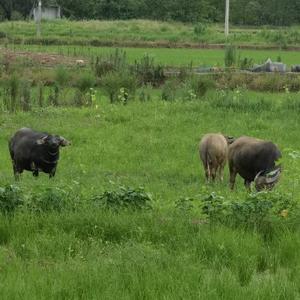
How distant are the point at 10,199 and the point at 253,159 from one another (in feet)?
15.1

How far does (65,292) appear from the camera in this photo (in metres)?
5.51

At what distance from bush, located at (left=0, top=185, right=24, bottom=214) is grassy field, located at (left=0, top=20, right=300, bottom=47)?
1556 inches

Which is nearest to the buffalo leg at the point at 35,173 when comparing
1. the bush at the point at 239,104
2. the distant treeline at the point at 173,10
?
the bush at the point at 239,104

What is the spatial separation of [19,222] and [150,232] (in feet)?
4.76

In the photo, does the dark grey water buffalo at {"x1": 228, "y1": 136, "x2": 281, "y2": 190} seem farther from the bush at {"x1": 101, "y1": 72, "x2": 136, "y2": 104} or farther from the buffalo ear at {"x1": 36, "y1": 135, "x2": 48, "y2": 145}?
the bush at {"x1": 101, "y1": 72, "x2": 136, "y2": 104}

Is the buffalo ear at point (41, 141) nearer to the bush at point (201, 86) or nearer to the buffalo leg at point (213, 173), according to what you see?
the buffalo leg at point (213, 173)

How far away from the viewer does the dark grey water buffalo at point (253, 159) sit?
406 inches

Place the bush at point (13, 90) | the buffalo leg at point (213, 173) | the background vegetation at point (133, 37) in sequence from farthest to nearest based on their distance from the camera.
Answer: the background vegetation at point (133, 37) < the bush at point (13, 90) < the buffalo leg at point (213, 173)

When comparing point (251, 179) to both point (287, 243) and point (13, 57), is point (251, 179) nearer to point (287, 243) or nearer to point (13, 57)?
point (287, 243)

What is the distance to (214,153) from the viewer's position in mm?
11812

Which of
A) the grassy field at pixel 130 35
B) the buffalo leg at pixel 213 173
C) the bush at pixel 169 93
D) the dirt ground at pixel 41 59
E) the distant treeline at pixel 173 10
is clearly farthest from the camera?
the distant treeline at pixel 173 10

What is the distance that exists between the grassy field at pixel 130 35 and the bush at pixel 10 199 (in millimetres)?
39525

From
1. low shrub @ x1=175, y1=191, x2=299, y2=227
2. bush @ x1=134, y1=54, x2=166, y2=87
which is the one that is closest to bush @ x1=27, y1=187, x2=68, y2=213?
low shrub @ x1=175, y1=191, x2=299, y2=227

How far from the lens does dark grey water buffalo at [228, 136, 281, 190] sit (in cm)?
1030
